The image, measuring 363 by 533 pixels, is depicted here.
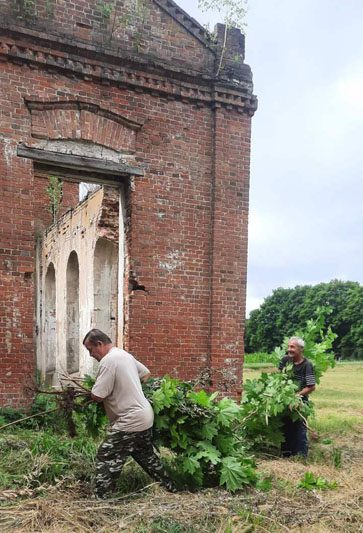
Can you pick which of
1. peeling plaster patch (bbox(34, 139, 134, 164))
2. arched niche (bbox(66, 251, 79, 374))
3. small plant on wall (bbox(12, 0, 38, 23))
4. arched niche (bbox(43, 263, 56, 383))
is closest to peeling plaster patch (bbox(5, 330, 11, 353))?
peeling plaster patch (bbox(34, 139, 134, 164))

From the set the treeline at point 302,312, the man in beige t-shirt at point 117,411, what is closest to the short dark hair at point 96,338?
the man in beige t-shirt at point 117,411

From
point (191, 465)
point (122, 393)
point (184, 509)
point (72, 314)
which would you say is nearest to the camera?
point (184, 509)

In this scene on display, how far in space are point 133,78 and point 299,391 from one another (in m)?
5.67

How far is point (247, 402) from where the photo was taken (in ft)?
24.8

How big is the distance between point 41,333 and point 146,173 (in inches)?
410

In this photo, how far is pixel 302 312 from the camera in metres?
62.3

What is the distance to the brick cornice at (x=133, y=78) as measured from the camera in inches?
336

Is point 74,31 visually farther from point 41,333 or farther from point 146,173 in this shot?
point 41,333

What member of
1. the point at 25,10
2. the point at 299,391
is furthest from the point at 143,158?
the point at 299,391

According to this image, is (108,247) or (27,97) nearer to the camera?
(27,97)

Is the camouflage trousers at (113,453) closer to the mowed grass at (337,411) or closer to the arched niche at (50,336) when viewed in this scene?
the mowed grass at (337,411)

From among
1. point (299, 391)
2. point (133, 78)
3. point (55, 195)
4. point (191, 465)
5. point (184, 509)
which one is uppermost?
point (133, 78)

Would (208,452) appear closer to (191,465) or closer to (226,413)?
(191,465)

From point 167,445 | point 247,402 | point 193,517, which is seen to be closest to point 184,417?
point 167,445
